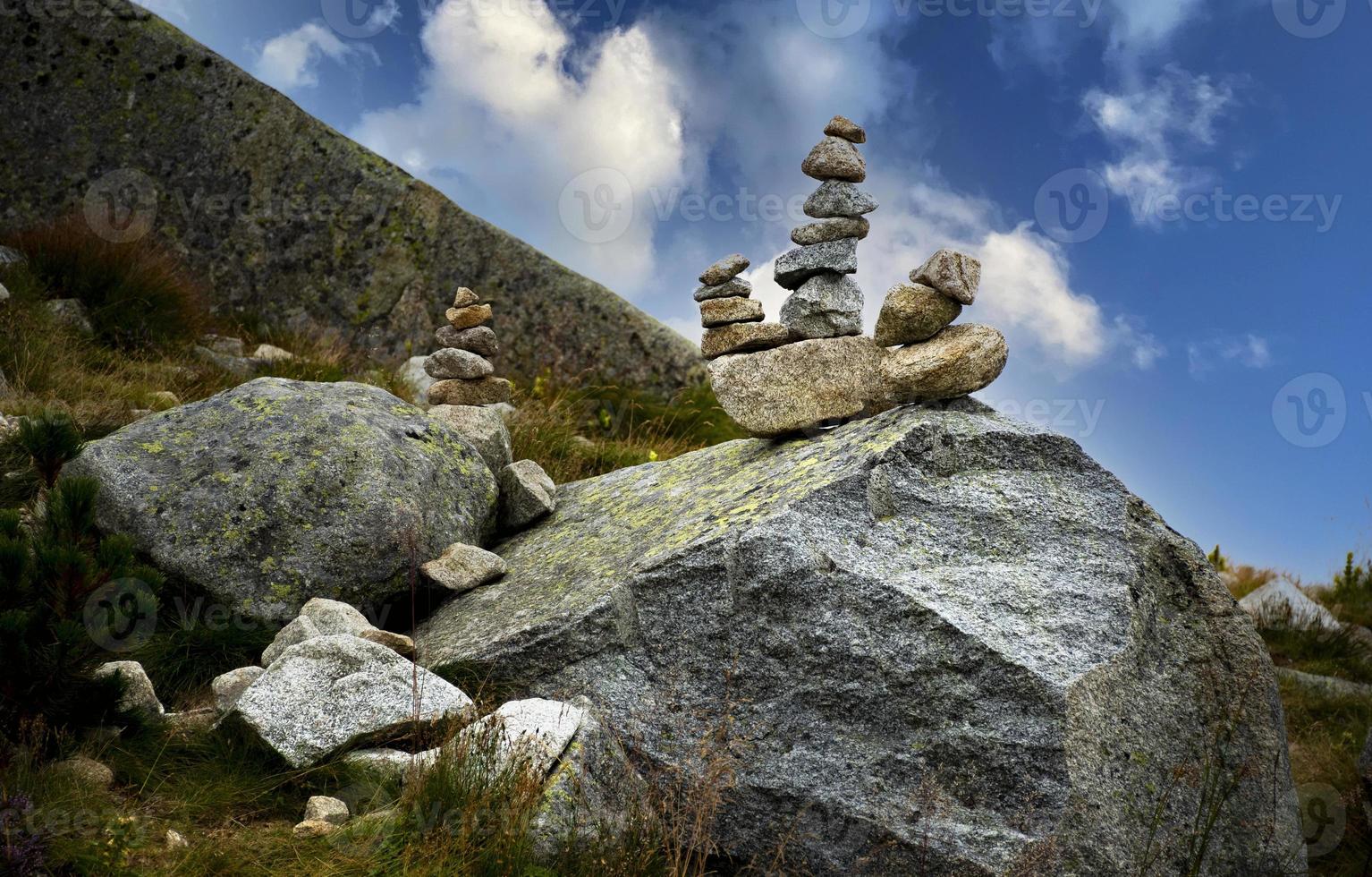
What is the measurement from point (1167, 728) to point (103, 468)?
5908 mm

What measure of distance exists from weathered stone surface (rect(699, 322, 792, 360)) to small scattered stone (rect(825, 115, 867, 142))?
125 centimetres

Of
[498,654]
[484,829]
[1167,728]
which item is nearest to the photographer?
[484,829]

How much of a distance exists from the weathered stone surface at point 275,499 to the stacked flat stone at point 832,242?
2582 millimetres

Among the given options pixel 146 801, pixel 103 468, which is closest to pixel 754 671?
pixel 146 801

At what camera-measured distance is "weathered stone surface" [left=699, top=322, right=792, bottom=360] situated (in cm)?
625

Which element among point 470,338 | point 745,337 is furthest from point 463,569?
point 470,338

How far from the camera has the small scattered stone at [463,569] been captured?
6.20 meters

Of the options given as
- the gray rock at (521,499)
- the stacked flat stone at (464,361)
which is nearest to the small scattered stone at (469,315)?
the stacked flat stone at (464,361)

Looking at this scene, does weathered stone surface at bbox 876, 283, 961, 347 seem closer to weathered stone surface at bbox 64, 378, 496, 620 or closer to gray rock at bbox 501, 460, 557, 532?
gray rock at bbox 501, 460, 557, 532

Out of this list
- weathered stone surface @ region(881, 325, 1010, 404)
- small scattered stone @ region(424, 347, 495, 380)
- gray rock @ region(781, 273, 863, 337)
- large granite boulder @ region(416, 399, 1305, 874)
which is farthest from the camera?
small scattered stone @ region(424, 347, 495, 380)

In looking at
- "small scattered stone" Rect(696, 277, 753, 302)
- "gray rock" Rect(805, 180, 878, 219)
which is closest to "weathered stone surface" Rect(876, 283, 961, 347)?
"gray rock" Rect(805, 180, 878, 219)

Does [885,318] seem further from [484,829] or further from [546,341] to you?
[546,341]

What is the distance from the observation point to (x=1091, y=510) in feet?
15.9

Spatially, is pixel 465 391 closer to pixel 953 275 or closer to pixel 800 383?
pixel 800 383
